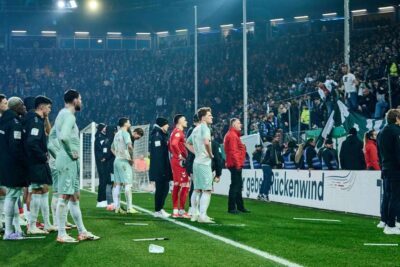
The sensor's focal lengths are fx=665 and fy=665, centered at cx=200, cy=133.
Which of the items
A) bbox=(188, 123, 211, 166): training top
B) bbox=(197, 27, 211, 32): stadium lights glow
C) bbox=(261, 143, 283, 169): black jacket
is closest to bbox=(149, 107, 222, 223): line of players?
bbox=(188, 123, 211, 166): training top

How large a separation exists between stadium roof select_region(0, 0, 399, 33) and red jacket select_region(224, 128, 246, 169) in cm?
3616

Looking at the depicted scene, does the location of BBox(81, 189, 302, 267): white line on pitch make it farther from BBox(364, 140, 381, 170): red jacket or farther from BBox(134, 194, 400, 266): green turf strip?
BBox(364, 140, 381, 170): red jacket

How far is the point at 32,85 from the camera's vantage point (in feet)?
177

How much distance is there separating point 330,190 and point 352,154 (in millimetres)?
1075

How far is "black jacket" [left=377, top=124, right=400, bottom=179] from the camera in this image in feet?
36.3

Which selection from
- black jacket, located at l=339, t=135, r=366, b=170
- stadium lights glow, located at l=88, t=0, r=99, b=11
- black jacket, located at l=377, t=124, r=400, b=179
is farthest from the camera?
stadium lights glow, located at l=88, t=0, r=99, b=11

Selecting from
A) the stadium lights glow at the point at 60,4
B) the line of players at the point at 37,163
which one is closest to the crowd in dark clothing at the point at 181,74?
the stadium lights glow at the point at 60,4

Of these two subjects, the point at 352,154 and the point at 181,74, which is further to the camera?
the point at 181,74

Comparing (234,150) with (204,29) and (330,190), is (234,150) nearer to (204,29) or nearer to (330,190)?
(330,190)

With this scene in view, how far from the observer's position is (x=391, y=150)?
1112 centimetres

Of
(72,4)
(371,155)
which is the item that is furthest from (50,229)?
(72,4)

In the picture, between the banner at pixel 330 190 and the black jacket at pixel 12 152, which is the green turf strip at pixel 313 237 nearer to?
the banner at pixel 330 190

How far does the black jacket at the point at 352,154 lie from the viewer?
1692cm

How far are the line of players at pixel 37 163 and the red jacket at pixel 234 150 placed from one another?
5706mm
